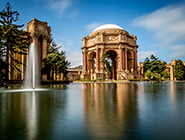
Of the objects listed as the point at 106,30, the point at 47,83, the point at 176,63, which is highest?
the point at 106,30

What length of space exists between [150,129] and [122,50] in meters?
56.7

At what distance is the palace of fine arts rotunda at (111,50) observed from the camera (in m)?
55.9

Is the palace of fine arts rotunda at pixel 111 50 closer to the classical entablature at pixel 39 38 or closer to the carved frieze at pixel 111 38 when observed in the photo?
the carved frieze at pixel 111 38

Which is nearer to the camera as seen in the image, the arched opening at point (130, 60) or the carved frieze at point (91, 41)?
the carved frieze at point (91, 41)

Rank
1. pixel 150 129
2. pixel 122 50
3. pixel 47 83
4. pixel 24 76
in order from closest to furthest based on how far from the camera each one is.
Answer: pixel 150 129 < pixel 47 83 < pixel 24 76 < pixel 122 50

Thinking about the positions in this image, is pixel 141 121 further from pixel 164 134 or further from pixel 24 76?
pixel 24 76

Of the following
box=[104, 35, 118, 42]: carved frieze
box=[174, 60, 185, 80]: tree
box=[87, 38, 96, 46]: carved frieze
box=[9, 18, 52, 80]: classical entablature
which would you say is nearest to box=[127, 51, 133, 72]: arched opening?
box=[104, 35, 118, 42]: carved frieze

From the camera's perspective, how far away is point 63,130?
350 centimetres

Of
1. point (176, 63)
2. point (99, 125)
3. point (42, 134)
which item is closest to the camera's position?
point (42, 134)

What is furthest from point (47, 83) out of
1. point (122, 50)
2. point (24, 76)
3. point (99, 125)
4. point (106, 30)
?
point (106, 30)

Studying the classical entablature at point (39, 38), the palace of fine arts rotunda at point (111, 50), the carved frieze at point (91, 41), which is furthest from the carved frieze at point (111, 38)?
the classical entablature at point (39, 38)

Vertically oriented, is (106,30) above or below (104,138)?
above

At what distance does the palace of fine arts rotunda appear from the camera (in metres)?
55.9

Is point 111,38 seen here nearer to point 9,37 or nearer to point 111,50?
point 111,50
